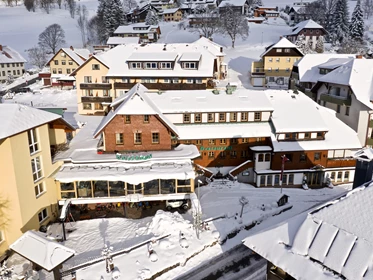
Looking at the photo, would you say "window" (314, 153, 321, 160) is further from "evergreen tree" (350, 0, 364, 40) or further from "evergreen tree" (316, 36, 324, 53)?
"evergreen tree" (350, 0, 364, 40)

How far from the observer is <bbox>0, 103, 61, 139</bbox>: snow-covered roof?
805 inches

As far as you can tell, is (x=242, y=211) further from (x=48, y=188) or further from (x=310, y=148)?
(x=48, y=188)

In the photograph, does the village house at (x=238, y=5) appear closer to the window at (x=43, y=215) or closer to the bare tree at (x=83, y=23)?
the bare tree at (x=83, y=23)

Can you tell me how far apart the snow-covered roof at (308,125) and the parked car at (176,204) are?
38.4ft

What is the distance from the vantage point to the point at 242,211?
28047 mm

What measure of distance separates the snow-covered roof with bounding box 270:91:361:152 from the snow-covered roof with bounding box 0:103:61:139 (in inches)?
870

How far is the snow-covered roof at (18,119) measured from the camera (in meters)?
20.5

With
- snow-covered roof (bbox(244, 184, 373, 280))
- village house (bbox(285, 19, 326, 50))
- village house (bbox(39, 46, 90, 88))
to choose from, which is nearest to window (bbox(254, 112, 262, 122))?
snow-covered roof (bbox(244, 184, 373, 280))

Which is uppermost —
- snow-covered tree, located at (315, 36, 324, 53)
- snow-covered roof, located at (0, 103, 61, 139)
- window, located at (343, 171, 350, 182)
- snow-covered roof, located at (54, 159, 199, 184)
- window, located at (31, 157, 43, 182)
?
snow-covered tree, located at (315, 36, 324, 53)

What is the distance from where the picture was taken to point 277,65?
7194cm

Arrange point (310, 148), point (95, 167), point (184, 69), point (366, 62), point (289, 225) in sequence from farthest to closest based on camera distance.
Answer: point (184, 69) < point (366, 62) < point (310, 148) < point (95, 167) < point (289, 225)

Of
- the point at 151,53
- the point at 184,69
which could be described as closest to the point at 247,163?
the point at 184,69

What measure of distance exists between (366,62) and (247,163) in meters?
23.5

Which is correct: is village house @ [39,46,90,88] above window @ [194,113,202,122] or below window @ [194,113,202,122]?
above
